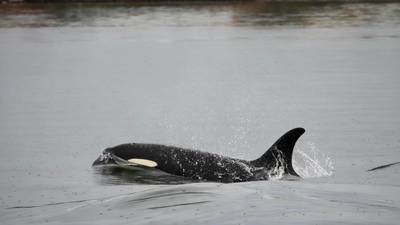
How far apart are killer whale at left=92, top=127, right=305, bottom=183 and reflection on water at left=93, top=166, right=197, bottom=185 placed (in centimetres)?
10

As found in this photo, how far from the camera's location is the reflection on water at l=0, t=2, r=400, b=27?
6425 cm

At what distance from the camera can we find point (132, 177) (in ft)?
50.5

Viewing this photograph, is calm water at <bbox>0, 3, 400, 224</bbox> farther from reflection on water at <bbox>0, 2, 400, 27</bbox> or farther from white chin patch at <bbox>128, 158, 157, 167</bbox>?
reflection on water at <bbox>0, 2, 400, 27</bbox>

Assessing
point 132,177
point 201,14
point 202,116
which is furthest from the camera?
point 201,14

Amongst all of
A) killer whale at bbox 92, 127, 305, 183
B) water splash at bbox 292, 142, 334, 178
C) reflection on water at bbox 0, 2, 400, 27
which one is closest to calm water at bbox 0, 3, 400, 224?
water splash at bbox 292, 142, 334, 178

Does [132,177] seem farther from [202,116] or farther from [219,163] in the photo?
[202,116]

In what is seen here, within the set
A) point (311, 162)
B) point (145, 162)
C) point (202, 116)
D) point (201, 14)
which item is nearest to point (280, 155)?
point (145, 162)

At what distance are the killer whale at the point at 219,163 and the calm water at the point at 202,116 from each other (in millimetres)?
456

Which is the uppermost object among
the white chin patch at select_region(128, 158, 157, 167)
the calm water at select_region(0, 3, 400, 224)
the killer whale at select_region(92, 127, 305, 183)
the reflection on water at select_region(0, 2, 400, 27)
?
the killer whale at select_region(92, 127, 305, 183)

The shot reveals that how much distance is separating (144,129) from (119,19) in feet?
165

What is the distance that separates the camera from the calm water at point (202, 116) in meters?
12.4

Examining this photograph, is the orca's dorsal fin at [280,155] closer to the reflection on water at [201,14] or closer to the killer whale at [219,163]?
the killer whale at [219,163]

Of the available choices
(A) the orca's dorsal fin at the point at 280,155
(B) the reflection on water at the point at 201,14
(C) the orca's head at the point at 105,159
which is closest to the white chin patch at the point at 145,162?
(C) the orca's head at the point at 105,159

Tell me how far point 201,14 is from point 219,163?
6206cm
